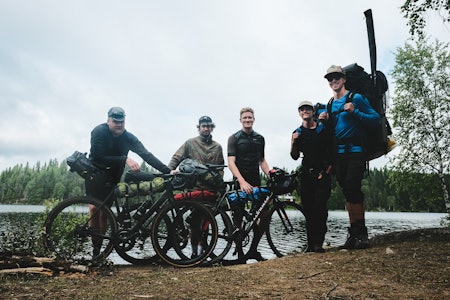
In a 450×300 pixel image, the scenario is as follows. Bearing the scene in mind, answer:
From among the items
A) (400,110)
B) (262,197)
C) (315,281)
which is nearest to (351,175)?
(262,197)

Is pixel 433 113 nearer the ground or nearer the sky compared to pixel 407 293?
nearer the sky

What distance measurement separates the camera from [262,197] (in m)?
6.21

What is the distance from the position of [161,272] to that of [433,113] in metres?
26.2

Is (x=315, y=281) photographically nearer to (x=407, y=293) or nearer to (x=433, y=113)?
(x=407, y=293)

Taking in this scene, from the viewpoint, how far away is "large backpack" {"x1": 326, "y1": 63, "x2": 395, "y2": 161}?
5.67m

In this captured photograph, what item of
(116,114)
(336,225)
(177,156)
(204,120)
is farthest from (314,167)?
(336,225)

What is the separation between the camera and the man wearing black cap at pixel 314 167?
235 inches

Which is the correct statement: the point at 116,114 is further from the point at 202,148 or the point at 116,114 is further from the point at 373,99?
the point at 373,99

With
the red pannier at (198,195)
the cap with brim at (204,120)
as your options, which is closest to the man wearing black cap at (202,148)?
the cap with brim at (204,120)

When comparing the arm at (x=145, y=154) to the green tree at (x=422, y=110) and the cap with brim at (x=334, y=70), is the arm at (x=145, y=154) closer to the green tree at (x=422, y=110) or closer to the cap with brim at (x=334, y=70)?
the cap with brim at (x=334, y=70)

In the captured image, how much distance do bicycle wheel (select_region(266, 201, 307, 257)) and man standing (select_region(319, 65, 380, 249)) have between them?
997mm

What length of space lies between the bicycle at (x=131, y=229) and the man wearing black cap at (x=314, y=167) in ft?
6.13

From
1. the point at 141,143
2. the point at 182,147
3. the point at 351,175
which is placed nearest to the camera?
the point at 351,175

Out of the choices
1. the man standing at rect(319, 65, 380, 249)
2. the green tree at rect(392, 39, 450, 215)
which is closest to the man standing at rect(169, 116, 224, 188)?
the man standing at rect(319, 65, 380, 249)
